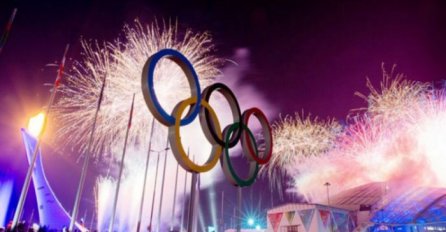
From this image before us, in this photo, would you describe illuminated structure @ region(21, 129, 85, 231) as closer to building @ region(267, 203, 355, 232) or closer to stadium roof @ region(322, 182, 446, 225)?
building @ region(267, 203, 355, 232)

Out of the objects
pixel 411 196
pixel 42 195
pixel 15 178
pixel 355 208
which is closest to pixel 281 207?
pixel 355 208

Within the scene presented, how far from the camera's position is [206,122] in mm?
14883

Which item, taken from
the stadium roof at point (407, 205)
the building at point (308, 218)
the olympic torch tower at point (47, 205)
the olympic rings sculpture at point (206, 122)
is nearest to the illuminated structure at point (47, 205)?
the olympic torch tower at point (47, 205)

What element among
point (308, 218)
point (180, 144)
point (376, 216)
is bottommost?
point (308, 218)

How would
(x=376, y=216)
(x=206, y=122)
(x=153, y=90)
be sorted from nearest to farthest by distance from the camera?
(x=153, y=90), (x=206, y=122), (x=376, y=216)

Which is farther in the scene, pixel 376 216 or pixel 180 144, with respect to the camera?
pixel 376 216

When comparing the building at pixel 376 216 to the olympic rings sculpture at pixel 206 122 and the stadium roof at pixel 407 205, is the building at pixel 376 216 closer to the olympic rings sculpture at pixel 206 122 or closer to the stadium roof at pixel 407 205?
the stadium roof at pixel 407 205

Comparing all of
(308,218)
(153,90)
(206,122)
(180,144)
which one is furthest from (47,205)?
(153,90)

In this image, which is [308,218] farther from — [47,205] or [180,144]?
[47,205]

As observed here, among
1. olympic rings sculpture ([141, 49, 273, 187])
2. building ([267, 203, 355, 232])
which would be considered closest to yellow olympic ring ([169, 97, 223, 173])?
olympic rings sculpture ([141, 49, 273, 187])

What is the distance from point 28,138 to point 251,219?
33317 mm

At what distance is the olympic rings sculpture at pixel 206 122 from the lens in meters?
12.8

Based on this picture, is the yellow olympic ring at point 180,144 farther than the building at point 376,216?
No

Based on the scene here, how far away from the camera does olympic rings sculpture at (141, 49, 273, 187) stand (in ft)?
42.0
